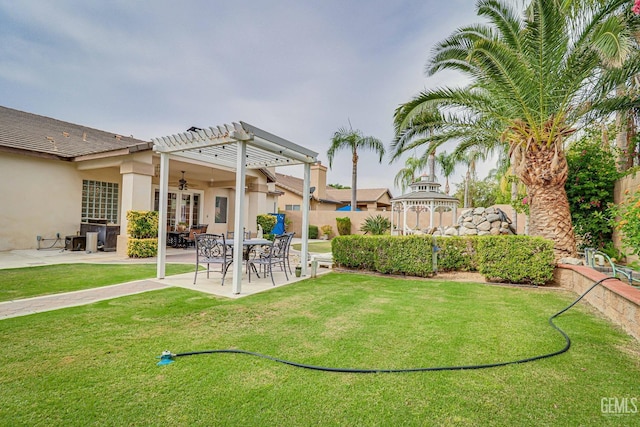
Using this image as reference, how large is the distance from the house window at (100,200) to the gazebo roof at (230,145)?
8.02 metres

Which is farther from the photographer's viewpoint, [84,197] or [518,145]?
[84,197]

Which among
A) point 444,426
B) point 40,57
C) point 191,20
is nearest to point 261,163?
point 191,20

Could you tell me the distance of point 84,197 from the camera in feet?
42.0

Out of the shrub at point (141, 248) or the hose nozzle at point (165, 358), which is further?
the shrub at point (141, 248)

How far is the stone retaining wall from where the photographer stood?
398cm

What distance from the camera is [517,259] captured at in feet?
23.0

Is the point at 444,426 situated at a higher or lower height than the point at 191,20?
lower

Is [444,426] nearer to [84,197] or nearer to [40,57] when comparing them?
[84,197]

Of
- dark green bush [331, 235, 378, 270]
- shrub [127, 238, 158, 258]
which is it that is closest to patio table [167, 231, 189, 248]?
shrub [127, 238, 158, 258]

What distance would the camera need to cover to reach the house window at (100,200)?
12836mm

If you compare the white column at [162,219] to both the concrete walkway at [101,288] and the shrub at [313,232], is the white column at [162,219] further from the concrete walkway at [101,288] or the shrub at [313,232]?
the shrub at [313,232]

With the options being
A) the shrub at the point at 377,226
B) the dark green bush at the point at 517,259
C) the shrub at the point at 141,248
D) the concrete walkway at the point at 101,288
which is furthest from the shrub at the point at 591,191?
the shrub at the point at 141,248

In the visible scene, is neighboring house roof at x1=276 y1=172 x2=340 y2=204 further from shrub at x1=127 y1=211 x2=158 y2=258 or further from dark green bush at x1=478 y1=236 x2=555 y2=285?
dark green bush at x1=478 y1=236 x2=555 y2=285

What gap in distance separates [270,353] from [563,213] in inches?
318
